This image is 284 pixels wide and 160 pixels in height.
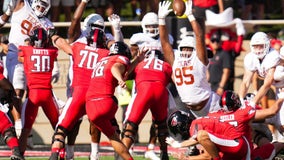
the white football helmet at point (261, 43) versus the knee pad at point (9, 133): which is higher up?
the white football helmet at point (261, 43)

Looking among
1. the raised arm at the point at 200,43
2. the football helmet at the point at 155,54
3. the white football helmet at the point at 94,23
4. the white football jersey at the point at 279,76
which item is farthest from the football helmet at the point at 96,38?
the white football jersey at the point at 279,76

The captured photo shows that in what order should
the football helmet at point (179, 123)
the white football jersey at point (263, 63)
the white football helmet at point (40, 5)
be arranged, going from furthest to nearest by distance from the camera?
the white football helmet at point (40, 5), the white football jersey at point (263, 63), the football helmet at point (179, 123)

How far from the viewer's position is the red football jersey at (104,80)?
13281 millimetres

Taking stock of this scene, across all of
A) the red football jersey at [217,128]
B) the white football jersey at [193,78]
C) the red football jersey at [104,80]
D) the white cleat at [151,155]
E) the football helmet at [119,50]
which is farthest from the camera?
the white cleat at [151,155]

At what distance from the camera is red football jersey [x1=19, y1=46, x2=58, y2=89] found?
14.6 meters

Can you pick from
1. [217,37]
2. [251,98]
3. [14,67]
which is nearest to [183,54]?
[251,98]

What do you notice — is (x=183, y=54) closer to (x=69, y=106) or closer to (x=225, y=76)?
(x=69, y=106)

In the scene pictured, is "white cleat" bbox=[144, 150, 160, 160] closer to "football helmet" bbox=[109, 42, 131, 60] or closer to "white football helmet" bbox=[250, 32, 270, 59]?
"white football helmet" bbox=[250, 32, 270, 59]

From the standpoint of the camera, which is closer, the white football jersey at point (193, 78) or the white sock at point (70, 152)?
the white football jersey at point (193, 78)

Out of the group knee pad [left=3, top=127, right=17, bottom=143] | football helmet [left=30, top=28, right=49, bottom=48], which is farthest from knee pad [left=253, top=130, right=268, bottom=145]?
knee pad [left=3, top=127, right=17, bottom=143]

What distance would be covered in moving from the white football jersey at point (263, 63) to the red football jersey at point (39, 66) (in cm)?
259

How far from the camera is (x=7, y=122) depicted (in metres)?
13.7

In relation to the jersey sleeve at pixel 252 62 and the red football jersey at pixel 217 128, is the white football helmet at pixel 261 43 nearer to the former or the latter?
the jersey sleeve at pixel 252 62

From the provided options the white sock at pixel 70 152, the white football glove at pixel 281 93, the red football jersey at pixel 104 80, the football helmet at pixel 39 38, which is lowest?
the white sock at pixel 70 152
